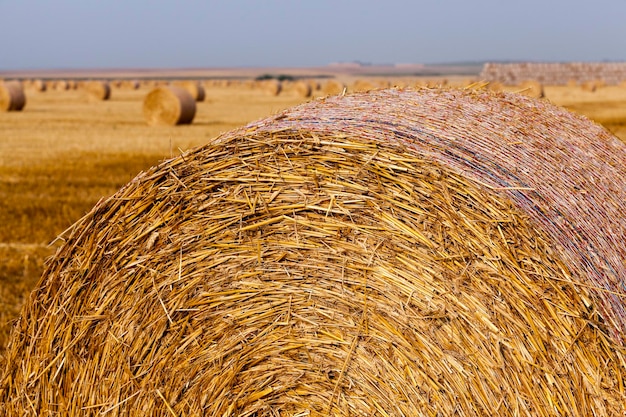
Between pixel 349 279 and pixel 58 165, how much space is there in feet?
42.3

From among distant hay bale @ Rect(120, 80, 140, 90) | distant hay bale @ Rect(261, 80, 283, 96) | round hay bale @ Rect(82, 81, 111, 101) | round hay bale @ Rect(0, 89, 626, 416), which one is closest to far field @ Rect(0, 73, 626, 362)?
round hay bale @ Rect(0, 89, 626, 416)

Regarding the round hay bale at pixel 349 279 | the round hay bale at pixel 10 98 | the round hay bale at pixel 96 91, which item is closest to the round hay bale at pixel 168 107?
the round hay bale at pixel 10 98

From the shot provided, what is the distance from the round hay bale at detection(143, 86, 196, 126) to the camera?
24.6m

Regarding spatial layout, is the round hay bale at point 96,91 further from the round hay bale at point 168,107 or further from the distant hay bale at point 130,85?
the distant hay bale at point 130,85

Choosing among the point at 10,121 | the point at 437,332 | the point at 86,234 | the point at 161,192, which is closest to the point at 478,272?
the point at 437,332

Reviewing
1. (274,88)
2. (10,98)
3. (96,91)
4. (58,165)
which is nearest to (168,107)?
(10,98)

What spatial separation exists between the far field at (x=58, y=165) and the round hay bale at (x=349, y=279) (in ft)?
1.29

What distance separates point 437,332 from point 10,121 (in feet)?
81.7

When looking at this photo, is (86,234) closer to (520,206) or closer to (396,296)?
(396,296)

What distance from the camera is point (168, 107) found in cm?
2481

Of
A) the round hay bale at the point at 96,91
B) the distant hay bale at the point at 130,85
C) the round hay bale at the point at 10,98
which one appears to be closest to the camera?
the round hay bale at the point at 10,98

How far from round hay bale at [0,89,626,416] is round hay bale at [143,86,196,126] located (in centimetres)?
2079

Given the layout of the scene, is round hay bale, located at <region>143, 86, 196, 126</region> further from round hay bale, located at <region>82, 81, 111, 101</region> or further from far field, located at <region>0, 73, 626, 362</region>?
round hay bale, located at <region>82, 81, 111, 101</region>

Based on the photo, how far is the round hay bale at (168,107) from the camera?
2462cm
